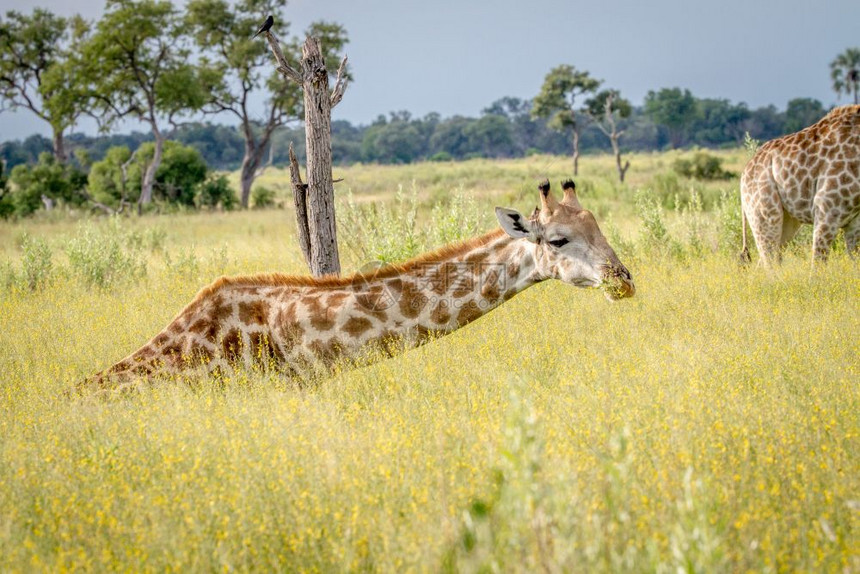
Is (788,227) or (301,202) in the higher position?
(301,202)

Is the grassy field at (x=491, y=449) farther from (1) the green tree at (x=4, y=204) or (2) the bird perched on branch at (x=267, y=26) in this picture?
(1) the green tree at (x=4, y=204)

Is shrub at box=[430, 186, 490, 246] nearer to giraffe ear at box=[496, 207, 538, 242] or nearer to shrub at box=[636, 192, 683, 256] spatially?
shrub at box=[636, 192, 683, 256]

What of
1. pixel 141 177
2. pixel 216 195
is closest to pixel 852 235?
pixel 216 195

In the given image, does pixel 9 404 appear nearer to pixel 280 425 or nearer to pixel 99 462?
pixel 99 462

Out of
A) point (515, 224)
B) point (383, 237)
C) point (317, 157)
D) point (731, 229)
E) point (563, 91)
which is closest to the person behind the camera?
point (515, 224)

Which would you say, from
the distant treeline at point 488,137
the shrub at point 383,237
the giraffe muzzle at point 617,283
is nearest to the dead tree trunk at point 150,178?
the shrub at point 383,237

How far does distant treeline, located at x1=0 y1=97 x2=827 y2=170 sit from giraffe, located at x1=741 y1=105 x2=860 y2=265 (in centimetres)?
8064

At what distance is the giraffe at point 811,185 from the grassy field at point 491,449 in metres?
0.90

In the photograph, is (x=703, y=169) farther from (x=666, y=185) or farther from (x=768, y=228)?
(x=768, y=228)

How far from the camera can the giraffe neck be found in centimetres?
586

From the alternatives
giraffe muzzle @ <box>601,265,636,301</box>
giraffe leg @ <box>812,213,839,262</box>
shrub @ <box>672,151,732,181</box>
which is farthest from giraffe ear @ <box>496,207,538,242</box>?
shrub @ <box>672,151,732,181</box>

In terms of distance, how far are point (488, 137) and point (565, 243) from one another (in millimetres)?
103456

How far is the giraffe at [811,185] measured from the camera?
9188 millimetres

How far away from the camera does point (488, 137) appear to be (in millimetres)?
106625
